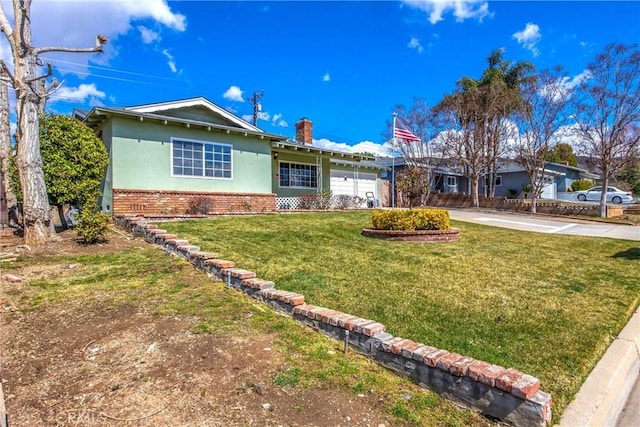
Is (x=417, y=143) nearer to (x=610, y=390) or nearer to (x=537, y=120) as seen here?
(x=537, y=120)

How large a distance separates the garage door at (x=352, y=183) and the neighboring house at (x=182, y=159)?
505 cm

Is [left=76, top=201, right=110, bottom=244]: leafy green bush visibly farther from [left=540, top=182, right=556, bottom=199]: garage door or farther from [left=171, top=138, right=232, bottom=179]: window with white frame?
[left=540, top=182, right=556, bottom=199]: garage door

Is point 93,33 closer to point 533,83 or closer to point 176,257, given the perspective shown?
point 176,257

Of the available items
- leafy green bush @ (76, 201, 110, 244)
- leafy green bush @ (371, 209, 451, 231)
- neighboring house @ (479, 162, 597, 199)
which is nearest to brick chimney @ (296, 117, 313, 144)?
leafy green bush @ (371, 209, 451, 231)

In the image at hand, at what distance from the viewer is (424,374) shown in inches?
113

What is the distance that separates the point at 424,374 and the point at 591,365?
1620mm

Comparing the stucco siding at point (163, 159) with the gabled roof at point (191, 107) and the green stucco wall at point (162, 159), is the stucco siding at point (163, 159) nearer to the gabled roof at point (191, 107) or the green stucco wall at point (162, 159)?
the green stucco wall at point (162, 159)

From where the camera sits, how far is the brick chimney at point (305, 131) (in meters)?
20.7

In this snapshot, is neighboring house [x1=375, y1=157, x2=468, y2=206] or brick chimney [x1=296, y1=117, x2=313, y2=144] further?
neighboring house [x1=375, y1=157, x2=468, y2=206]

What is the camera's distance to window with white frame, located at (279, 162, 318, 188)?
18.4m

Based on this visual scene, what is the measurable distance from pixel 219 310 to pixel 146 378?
1.36 m


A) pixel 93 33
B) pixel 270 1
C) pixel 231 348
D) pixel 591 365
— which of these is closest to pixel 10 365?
pixel 231 348

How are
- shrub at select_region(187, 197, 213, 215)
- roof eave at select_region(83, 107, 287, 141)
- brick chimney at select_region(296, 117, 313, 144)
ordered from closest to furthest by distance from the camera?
roof eave at select_region(83, 107, 287, 141) → shrub at select_region(187, 197, 213, 215) → brick chimney at select_region(296, 117, 313, 144)

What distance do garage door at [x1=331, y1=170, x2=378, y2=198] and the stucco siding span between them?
662 cm
